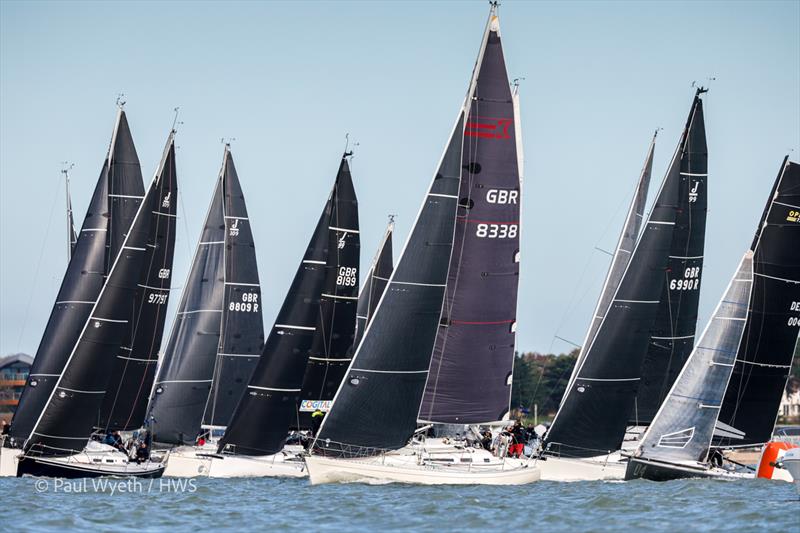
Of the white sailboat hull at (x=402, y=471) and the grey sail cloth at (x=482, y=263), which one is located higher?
the grey sail cloth at (x=482, y=263)

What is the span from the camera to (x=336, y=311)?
147ft

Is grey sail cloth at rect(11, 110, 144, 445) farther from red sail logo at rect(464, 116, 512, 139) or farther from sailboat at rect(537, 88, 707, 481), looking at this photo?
sailboat at rect(537, 88, 707, 481)

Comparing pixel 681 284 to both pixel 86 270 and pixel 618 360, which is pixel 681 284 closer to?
pixel 618 360

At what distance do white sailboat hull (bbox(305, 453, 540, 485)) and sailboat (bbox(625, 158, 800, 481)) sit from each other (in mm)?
5245

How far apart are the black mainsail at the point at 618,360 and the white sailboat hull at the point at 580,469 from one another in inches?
19.3

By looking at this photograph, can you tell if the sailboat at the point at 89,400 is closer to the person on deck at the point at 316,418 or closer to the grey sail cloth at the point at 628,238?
the person on deck at the point at 316,418

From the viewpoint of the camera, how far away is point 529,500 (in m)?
30.6

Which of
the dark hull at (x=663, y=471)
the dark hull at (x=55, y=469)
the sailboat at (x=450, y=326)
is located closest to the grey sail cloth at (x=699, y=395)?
the dark hull at (x=663, y=471)

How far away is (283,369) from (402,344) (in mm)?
6671

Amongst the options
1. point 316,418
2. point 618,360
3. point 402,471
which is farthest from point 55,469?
point 618,360

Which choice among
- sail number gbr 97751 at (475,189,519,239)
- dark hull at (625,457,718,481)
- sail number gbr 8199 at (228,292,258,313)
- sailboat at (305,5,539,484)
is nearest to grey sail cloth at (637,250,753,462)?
dark hull at (625,457,718,481)

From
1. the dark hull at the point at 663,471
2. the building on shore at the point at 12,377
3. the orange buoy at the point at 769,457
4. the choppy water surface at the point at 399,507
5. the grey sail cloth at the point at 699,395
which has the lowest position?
the building on shore at the point at 12,377

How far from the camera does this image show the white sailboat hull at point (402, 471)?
3303cm

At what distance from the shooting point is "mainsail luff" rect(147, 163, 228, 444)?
45250mm
